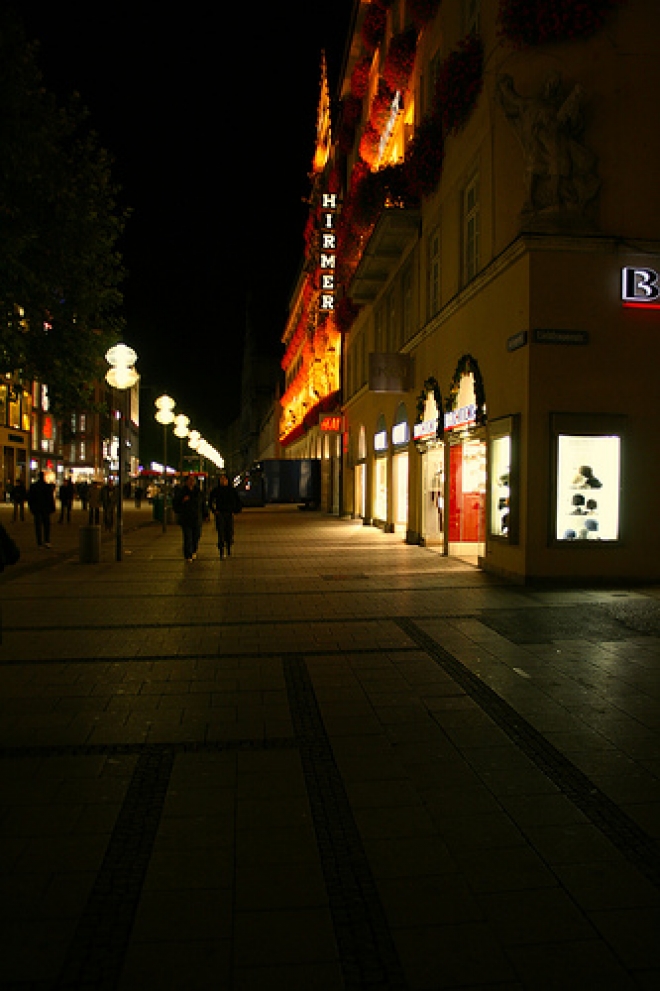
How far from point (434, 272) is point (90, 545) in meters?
9.85

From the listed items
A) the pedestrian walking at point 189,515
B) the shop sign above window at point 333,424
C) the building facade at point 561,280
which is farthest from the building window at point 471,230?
the shop sign above window at point 333,424

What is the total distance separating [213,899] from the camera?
10.8 ft

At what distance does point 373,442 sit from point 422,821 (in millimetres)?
23069

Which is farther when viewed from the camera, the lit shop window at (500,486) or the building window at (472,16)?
the building window at (472,16)

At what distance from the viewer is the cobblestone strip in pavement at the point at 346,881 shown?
2.82 metres

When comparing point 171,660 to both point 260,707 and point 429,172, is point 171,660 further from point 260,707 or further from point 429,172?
point 429,172

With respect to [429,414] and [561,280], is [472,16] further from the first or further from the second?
[429,414]

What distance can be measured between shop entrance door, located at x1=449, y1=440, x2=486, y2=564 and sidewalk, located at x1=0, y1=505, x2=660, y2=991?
28.8 ft

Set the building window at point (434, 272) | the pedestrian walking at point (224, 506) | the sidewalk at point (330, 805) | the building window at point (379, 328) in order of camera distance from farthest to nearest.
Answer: the building window at point (379, 328), the building window at point (434, 272), the pedestrian walking at point (224, 506), the sidewalk at point (330, 805)

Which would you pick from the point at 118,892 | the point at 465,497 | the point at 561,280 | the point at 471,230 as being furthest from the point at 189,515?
the point at 118,892

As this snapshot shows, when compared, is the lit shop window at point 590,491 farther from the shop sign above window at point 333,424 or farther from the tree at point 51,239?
the shop sign above window at point 333,424

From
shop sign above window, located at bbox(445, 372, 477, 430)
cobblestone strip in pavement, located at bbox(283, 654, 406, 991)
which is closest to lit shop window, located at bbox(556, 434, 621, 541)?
shop sign above window, located at bbox(445, 372, 477, 430)

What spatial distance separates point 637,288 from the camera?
1230 cm

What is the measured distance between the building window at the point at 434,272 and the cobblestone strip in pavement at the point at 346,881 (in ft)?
47.9
